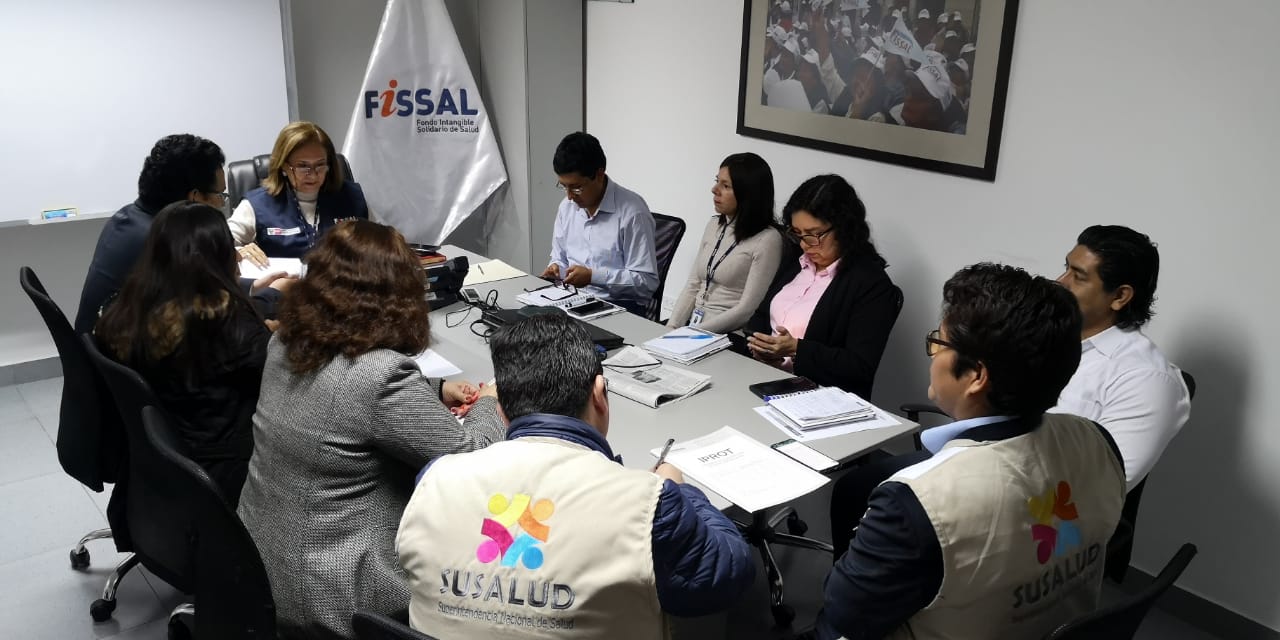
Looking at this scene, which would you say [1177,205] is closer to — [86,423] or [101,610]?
[86,423]

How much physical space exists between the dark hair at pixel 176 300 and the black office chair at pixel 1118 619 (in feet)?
6.26

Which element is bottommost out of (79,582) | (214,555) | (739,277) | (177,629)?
(79,582)

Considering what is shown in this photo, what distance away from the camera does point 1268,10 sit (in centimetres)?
240

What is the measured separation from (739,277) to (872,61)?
1066 millimetres

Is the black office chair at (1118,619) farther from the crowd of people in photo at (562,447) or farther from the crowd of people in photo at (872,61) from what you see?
the crowd of people in photo at (872,61)

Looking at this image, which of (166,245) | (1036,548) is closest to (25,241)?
(166,245)

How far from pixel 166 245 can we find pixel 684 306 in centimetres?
202

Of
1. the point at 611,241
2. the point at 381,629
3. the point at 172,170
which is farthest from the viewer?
the point at 611,241

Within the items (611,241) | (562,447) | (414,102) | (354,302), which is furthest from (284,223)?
(562,447)

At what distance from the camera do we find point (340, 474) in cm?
169

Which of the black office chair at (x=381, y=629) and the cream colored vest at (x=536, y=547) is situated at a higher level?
the cream colored vest at (x=536, y=547)

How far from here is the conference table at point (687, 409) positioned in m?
2.21

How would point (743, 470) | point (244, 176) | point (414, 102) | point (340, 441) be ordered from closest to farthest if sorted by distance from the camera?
point (340, 441), point (743, 470), point (244, 176), point (414, 102)

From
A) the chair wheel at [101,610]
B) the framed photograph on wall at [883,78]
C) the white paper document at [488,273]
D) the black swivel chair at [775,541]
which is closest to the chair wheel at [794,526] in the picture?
the black swivel chair at [775,541]
